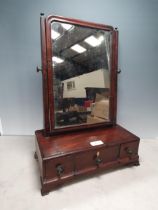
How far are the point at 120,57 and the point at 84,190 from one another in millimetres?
1215

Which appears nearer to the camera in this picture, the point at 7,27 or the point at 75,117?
the point at 75,117

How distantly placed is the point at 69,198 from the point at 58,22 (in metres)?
1.22

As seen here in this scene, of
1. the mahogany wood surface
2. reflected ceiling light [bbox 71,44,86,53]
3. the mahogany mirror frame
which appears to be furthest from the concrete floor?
reflected ceiling light [bbox 71,44,86,53]

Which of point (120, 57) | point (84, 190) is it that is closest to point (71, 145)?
point (84, 190)

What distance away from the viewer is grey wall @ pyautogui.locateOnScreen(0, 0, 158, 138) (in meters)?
1.35

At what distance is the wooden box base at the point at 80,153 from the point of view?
0.95 m

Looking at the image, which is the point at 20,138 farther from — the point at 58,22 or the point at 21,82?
the point at 58,22

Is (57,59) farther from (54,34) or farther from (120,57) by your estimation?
(120,57)

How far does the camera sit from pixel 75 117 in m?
1.25

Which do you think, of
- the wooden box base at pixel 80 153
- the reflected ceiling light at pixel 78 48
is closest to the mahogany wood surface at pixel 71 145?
the wooden box base at pixel 80 153

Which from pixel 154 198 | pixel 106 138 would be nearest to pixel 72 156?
pixel 106 138

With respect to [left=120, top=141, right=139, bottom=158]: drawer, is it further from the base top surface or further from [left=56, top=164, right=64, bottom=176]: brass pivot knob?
[left=56, top=164, right=64, bottom=176]: brass pivot knob

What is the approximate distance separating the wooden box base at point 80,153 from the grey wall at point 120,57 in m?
0.44

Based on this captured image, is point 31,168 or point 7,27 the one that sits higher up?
point 7,27
